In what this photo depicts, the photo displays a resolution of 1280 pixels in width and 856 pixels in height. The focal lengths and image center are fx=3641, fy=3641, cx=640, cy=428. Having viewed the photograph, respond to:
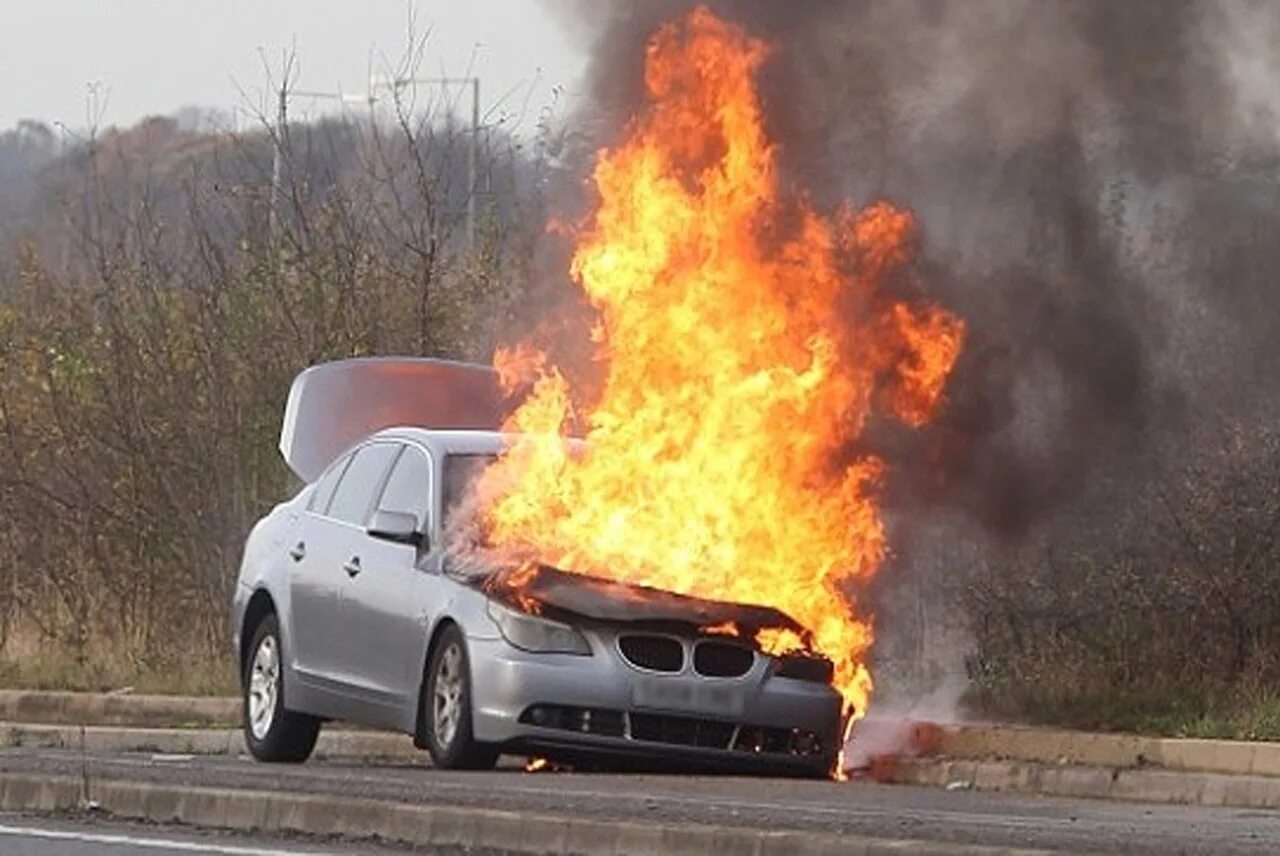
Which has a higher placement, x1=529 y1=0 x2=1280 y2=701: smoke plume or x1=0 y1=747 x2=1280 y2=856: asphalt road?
x1=529 y1=0 x2=1280 y2=701: smoke plume

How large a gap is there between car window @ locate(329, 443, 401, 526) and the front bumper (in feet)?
5.58

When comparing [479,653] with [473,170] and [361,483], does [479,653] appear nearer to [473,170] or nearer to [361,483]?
[361,483]

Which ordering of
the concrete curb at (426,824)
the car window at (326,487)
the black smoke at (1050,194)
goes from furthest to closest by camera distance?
the black smoke at (1050,194) → the car window at (326,487) → the concrete curb at (426,824)

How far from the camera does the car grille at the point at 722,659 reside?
15.4 metres

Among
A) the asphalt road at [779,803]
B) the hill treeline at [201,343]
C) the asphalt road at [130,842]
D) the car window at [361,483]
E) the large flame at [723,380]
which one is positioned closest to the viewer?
the asphalt road at [779,803]

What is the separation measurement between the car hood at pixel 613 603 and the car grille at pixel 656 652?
9 centimetres

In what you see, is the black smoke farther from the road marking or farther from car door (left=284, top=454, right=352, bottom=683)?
the road marking

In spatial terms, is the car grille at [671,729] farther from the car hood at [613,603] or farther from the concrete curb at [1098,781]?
the concrete curb at [1098,781]

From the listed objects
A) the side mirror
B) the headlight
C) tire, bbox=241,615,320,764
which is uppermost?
the side mirror

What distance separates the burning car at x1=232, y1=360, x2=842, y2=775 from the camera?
15.3 metres

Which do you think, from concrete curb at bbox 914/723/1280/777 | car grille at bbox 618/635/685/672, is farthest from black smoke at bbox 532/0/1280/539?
car grille at bbox 618/635/685/672

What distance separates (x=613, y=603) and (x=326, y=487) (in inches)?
101

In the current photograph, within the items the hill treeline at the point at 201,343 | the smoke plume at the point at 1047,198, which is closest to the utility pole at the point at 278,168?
the hill treeline at the point at 201,343

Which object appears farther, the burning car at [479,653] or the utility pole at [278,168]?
the utility pole at [278,168]
